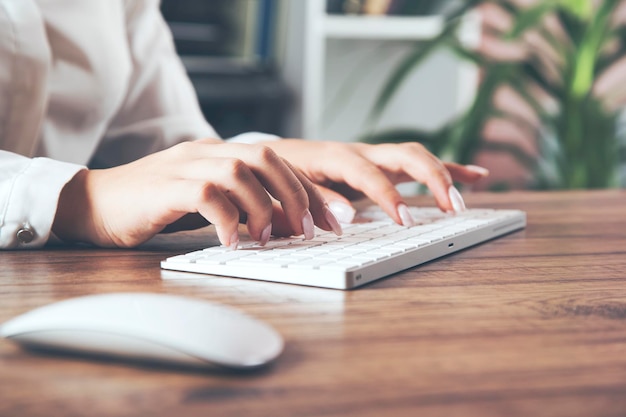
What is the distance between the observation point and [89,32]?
101cm

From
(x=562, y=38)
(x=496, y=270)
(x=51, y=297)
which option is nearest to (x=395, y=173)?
(x=496, y=270)

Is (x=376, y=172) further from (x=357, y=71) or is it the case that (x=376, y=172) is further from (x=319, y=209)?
(x=357, y=71)

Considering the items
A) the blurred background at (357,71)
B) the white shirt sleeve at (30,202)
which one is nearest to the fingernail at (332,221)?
the white shirt sleeve at (30,202)

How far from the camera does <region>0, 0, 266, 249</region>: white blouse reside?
65cm

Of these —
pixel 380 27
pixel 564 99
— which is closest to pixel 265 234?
pixel 564 99

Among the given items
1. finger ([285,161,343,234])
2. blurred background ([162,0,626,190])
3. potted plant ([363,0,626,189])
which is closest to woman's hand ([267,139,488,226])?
finger ([285,161,343,234])

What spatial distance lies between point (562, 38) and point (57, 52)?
4.57 feet

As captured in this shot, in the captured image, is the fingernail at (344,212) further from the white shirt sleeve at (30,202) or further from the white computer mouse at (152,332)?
the white computer mouse at (152,332)

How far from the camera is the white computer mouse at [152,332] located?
316 mm

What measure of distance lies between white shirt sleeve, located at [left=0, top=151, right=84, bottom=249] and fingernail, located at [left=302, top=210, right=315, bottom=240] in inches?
8.2

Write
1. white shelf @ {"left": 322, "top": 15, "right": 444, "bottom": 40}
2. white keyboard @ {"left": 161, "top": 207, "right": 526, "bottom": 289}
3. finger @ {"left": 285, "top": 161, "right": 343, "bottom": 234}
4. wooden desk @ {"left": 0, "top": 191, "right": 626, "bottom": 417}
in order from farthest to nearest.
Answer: white shelf @ {"left": 322, "top": 15, "right": 444, "bottom": 40}, finger @ {"left": 285, "top": 161, "right": 343, "bottom": 234}, white keyboard @ {"left": 161, "top": 207, "right": 526, "bottom": 289}, wooden desk @ {"left": 0, "top": 191, "right": 626, "bottom": 417}

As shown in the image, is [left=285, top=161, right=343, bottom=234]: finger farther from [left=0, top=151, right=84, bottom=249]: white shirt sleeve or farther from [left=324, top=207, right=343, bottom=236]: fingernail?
[left=0, top=151, right=84, bottom=249]: white shirt sleeve

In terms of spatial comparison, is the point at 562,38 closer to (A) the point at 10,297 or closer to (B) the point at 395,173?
(B) the point at 395,173

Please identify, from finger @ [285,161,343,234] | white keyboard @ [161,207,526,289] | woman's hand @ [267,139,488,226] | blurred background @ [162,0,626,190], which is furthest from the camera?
blurred background @ [162,0,626,190]
